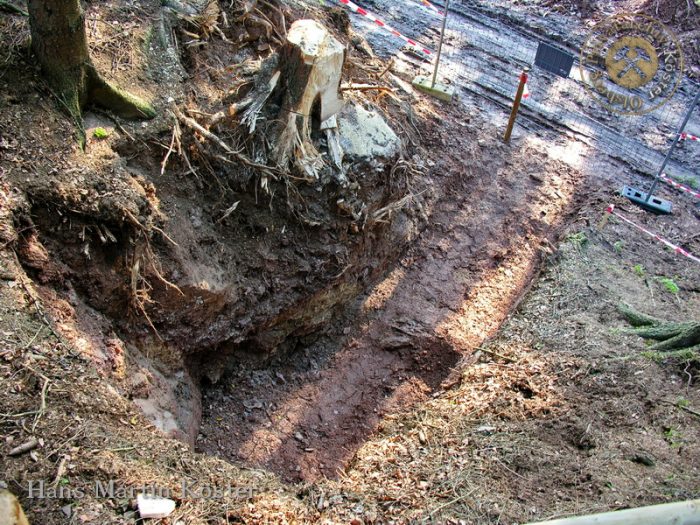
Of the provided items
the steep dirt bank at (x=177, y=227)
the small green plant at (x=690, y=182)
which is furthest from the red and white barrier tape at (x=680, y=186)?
the steep dirt bank at (x=177, y=227)

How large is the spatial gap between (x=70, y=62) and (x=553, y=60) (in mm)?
7597

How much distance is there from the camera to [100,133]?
414 centimetres

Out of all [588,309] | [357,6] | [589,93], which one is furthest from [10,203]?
[589,93]

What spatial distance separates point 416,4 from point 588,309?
708cm

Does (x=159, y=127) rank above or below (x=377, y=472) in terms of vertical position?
above

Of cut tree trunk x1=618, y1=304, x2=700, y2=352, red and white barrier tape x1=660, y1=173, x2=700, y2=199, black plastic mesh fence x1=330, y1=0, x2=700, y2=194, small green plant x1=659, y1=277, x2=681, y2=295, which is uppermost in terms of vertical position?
black plastic mesh fence x1=330, y1=0, x2=700, y2=194

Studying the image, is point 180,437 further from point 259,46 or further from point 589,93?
point 589,93

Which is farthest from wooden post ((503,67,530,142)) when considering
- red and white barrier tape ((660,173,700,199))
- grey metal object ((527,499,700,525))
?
grey metal object ((527,499,700,525))

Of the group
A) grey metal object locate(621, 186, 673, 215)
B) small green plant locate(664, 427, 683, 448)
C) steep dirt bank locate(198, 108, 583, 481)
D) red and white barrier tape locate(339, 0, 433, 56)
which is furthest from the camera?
red and white barrier tape locate(339, 0, 433, 56)

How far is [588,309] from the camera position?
5168mm

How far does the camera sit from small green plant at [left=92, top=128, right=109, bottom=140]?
4.12 meters

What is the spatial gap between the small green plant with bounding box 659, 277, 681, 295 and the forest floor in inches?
0.9
